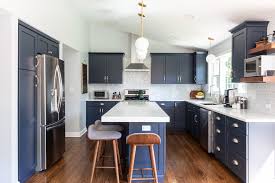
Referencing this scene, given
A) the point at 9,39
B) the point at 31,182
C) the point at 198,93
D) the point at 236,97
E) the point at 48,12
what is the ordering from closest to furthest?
the point at 9,39 → the point at 31,182 → the point at 48,12 → the point at 236,97 → the point at 198,93

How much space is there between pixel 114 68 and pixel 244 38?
166 inches

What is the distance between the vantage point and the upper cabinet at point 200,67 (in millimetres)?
7273

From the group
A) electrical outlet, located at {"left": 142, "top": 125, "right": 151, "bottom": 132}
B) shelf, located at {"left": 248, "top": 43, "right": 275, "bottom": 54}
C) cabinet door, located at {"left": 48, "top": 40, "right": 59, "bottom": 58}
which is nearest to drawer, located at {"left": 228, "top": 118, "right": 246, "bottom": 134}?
shelf, located at {"left": 248, "top": 43, "right": 275, "bottom": 54}

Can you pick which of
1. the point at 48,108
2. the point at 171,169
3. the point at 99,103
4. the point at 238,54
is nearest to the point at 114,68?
the point at 99,103

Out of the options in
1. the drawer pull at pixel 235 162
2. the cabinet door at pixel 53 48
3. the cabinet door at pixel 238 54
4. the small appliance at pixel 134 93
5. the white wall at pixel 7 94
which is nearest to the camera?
the white wall at pixel 7 94

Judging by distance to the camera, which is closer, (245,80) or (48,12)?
(245,80)

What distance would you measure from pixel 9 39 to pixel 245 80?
3.29 m

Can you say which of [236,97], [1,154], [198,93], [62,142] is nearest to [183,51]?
[198,93]

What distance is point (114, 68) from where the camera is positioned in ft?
24.7

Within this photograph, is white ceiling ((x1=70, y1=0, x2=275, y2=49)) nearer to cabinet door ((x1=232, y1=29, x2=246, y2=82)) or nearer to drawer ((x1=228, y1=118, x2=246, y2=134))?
cabinet door ((x1=232, y1=29, x2=246, y2=82))

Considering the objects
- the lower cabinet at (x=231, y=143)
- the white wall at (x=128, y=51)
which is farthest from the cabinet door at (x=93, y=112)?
the lower cabinet at (x=231, y=143)

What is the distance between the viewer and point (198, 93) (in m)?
7.47

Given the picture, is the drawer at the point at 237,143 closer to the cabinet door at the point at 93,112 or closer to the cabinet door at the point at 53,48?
the cabinet door at the point at 53,48

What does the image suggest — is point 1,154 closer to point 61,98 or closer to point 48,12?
Answer: point 61,98
